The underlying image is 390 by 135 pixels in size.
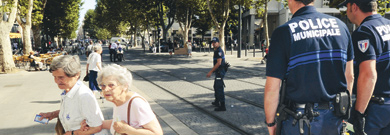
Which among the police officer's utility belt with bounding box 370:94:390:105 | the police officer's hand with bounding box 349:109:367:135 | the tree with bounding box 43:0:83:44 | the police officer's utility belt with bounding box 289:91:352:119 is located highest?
the tree with bounding box 43:0:83:44

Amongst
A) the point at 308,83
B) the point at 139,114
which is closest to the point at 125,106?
the point at 139,114

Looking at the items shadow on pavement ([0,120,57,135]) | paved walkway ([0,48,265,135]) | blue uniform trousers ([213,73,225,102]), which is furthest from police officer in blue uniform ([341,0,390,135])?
shadow on pavement ([0,120,57,135])

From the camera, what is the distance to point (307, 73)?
6.07 feet

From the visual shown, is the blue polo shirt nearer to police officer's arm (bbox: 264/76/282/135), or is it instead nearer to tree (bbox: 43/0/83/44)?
police officer's arm (bbox: 264/76/282/135)

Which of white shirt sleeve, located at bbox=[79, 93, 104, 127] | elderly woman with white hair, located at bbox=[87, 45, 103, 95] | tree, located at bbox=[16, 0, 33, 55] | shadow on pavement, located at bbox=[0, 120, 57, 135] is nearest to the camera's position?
white shirt sleeve, located at bbox=[79, 93, 104, 127]

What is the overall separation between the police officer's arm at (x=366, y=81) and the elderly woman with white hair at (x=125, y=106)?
5.36 ft

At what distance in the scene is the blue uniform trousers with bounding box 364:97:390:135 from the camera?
2.34 metres

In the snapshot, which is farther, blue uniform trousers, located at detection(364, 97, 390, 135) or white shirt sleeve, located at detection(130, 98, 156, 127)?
blue uniform trousers, located at detection(364, 97, 390, 135)

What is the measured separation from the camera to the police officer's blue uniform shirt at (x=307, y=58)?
6.08 ft

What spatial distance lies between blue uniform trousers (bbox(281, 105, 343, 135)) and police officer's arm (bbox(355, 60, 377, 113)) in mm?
509

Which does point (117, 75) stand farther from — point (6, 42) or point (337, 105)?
point (6, 42)

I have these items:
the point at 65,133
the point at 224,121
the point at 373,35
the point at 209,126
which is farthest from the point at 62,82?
the point at 224,121

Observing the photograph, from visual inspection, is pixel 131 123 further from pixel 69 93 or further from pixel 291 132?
pixel 291 132

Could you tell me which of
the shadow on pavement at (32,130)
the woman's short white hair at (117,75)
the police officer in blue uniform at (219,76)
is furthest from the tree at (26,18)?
the woman's short white hair at (117,75)
